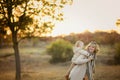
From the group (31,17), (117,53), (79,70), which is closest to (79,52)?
(79,70)

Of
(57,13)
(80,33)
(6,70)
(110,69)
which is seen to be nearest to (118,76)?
(110,69)

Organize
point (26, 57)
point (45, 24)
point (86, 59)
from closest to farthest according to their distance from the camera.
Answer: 1. point (86, 59)
2. point (45, 24)
3. point (26, 57)

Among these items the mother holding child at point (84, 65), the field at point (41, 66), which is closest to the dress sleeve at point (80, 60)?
the mother holding child at point (84, 65)

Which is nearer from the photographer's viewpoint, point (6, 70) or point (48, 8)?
point (48, 8)

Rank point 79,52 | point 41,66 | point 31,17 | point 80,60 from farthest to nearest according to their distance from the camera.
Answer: point 41,66
point 31,17
point 79,52
point 80,60

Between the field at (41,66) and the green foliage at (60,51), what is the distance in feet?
0.41

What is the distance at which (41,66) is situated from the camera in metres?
9.56

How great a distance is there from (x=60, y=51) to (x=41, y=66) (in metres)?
0.61

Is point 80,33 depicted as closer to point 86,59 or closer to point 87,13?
point 87,13

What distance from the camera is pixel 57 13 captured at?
9133mm

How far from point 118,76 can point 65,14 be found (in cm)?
195

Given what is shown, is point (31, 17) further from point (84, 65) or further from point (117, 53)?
point (84, 65)

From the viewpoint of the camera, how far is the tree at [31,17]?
898 centimetres

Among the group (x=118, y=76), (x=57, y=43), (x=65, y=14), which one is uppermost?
(x=65, y=14)
